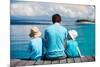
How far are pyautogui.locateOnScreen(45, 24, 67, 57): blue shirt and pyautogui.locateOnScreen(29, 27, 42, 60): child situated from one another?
0.08 meters

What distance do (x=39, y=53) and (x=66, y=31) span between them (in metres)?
0.36

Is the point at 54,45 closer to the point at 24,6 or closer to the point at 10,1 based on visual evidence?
the point at 24,6

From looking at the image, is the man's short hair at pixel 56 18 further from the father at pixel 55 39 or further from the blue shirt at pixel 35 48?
the blue shirt at pixel 35 48

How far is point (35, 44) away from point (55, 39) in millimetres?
211

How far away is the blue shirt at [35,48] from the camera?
182 cm

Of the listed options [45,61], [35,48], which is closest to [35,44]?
[35,48]

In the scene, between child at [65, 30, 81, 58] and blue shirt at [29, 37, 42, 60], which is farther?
child at [65, 30, 81, 58]

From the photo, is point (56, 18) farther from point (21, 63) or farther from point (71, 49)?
point (21, 63)

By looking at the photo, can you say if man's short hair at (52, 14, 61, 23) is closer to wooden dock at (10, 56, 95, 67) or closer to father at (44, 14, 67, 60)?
father at (44, 14, 67, 60)

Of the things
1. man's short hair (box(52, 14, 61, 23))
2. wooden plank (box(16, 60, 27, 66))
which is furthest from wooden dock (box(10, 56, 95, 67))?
man's short hair (box(52, 14, 61, 23))

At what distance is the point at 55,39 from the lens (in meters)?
1.90

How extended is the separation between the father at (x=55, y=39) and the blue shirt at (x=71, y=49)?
57mm

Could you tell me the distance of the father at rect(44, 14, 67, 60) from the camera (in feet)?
6.15
